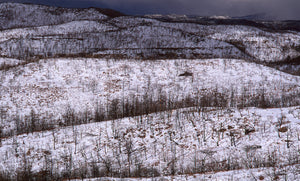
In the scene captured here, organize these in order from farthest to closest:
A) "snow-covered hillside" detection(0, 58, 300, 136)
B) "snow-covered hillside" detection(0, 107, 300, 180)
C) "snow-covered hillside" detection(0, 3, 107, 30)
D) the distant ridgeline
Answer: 1. "snow-covered hillside" detection(0, 3, 107, 30)
2. the distant ridgeline
3. "snow-covered hillside" detection(0, 58, 300, 136)
4. "snow-covered hillside" detection(0, 107, 300, 180)

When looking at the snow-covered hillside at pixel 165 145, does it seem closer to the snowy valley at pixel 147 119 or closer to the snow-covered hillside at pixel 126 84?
the snowy valley at pixel 147 119

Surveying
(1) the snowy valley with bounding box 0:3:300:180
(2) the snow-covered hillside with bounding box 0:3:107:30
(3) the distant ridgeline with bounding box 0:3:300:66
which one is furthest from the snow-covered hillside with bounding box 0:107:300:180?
(2) the snow-covered hillside with bounding box 0:3:107:30

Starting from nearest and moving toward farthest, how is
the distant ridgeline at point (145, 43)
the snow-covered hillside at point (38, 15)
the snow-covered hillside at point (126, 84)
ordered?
the snow-covered hillside at point (126, 84) → the distant ridgeline at point (145, 43) → the snow-covered hillside at point (38, 15)

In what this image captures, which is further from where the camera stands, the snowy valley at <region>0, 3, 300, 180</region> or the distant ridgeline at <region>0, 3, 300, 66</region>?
the distant ridgeline at <region>0, 3, 300, 66</region>

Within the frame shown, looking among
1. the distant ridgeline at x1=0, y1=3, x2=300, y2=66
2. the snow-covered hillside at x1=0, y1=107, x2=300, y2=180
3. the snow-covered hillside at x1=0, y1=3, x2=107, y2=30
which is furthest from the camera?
the snow-covered hillside at x1=0, y1=3, x2=107, y2=30

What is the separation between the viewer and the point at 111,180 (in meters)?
5.31

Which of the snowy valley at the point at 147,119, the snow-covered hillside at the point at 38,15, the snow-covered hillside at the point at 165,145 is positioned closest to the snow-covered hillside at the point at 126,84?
the snowy valley at the point at 147,119

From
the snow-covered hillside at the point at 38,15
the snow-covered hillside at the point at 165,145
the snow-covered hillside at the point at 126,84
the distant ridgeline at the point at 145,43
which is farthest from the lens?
the snow-covered hillside at the point at 38,15

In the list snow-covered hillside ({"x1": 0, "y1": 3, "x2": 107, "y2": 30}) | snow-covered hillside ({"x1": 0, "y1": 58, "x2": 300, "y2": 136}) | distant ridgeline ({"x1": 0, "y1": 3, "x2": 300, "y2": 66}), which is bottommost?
snow-covered hillside ({"x1": 0, "y1": 58, "x2": 300, "y2": 136})

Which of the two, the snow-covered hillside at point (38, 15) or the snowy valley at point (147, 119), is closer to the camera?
the snowy valley at point (147, 119)

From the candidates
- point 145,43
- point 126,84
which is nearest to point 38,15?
point 145,43

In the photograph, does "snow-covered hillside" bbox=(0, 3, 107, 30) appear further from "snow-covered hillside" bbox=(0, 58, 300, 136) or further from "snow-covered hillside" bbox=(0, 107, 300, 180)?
"snow-covered hillside" bbox=(0, 107, 300, 180)

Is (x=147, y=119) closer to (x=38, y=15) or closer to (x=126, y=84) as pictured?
(x=126, y=84)

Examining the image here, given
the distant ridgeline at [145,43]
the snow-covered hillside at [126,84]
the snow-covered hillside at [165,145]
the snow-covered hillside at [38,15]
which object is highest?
the snow-covered hillside at [38,15]
